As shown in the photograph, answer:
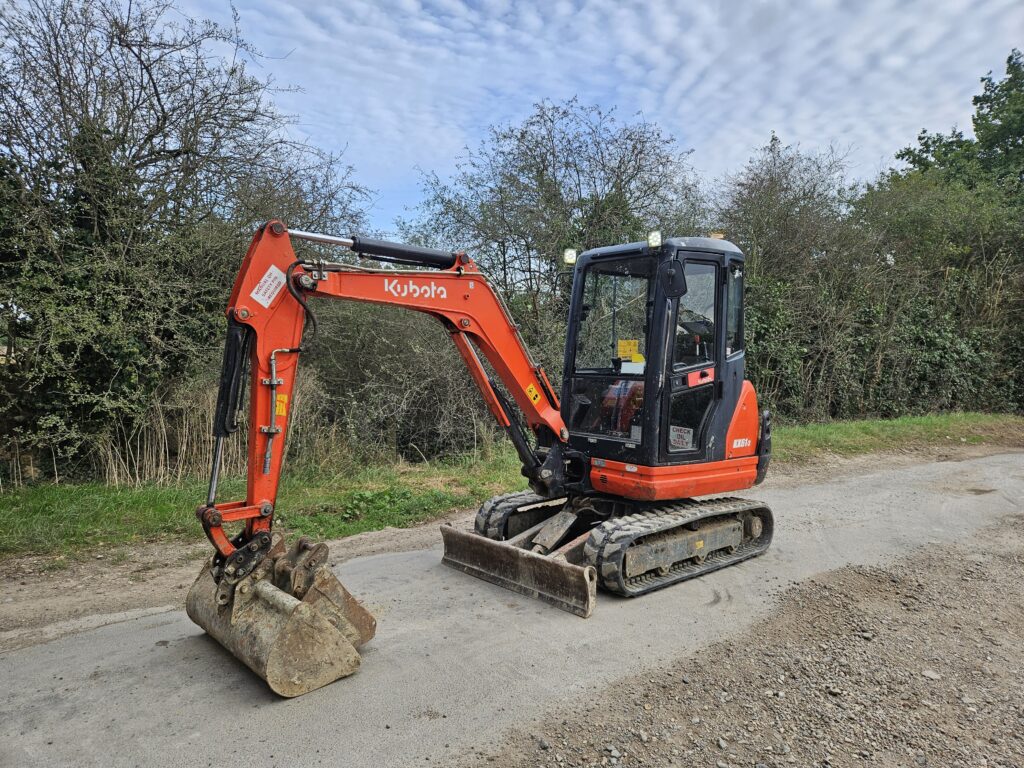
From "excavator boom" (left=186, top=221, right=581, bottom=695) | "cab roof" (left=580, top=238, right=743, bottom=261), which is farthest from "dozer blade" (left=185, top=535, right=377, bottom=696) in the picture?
"cab roof" (left=580, top=238, right=743, bottom=261)

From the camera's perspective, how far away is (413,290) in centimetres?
441

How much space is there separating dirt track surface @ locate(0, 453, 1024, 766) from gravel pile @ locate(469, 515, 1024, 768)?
0.04 ft

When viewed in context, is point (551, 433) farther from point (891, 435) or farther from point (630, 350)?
point (891, 435)

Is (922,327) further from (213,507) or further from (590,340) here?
(213,507)

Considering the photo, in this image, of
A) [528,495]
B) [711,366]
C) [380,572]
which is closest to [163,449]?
[380,572]

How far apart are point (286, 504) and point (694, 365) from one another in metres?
4.60

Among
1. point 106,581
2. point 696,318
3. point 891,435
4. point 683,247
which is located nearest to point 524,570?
point 696,318

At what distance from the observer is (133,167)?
305 inches

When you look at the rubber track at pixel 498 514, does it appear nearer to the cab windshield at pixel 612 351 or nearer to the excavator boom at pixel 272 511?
the cab windshield at pixel 612 351

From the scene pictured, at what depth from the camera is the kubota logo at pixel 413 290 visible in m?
4.26

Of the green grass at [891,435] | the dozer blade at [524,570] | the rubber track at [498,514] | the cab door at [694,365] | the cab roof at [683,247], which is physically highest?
the cab roof at [683,247]

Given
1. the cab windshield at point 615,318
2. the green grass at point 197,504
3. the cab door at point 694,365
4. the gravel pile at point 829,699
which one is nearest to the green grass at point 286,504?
the green grass at point 197,504

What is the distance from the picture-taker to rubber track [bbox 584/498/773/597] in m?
4.71

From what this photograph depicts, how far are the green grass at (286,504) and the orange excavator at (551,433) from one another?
194 centimetres
